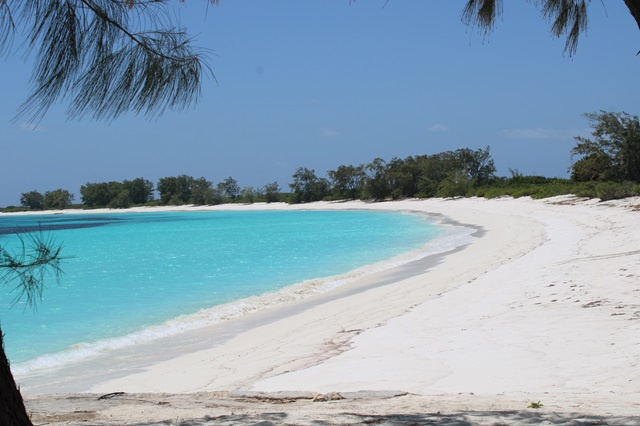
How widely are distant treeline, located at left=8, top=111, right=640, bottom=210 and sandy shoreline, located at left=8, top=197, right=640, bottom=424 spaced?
18.2 meters

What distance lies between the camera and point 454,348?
19.6 feet

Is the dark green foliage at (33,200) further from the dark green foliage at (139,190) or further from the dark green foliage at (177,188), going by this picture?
the dark green foliage at (177,188)

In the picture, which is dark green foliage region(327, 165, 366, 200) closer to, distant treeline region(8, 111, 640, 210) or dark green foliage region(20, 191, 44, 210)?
distant treeline region(8, 111, 640, 210)

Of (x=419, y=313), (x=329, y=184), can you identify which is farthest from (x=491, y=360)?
(x=329, y=184)

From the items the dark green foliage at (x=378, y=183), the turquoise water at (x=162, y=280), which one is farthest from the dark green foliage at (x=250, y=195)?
the turquoise water at (x=162, y=280)

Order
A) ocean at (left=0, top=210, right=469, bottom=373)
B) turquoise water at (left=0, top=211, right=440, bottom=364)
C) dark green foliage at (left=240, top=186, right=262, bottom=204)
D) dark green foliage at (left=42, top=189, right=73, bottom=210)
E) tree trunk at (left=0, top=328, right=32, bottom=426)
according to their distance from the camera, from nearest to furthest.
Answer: tree trunk at (left=0, top=328, right=32, bottom=426) < ocean at (left=0, top=210, right=469, bottom=373) < turquoise water at (left=0, top=211, right=440, bottom=364) < dark green foliage at (left=240, top=186, right=262, bottom=204) < dark green foliage at (left=42, top=189, right=73, bottom=210)

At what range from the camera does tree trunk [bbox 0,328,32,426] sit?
2.40 m

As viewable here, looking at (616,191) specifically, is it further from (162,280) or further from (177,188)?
(177,188)

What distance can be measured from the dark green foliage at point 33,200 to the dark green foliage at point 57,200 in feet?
3.77

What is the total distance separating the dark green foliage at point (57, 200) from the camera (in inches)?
4901

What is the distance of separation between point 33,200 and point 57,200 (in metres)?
8.24

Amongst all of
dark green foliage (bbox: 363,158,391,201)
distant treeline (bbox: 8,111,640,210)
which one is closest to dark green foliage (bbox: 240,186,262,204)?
distant treeline (bbox: 8,111,640,210)

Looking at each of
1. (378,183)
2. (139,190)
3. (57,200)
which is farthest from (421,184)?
(57,200)

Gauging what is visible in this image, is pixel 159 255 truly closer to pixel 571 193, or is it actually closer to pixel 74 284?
pixel 74 284
